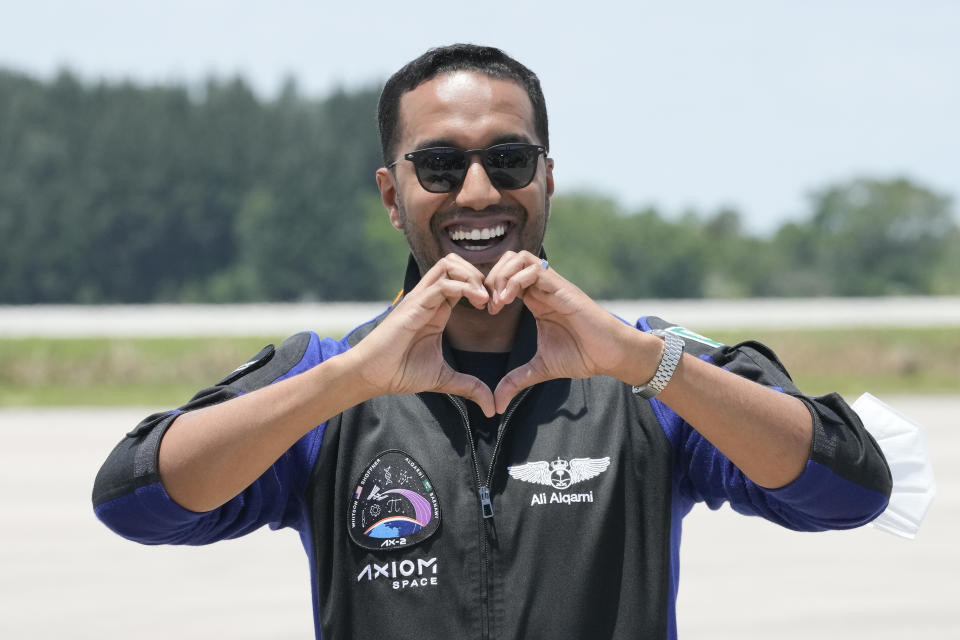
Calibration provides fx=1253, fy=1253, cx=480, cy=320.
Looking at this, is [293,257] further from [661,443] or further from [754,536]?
[661,443]

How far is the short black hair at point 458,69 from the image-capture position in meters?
Result: 2.81

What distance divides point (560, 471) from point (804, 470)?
0.52 meters

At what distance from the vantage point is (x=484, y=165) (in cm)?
270

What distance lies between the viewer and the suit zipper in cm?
261

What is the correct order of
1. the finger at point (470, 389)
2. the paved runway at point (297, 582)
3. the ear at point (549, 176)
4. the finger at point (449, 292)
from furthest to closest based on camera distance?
the paved runway at point (297, 582), the ear at point (549, 176), the finger at point (470, 389), the finger at point (449, 292)

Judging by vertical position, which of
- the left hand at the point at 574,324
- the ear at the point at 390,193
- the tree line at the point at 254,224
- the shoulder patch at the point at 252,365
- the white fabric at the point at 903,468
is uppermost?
the ear at the point at 390,193

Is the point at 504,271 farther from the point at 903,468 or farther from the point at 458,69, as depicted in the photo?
the point at 903,468

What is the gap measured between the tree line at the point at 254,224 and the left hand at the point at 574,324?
8534 cm

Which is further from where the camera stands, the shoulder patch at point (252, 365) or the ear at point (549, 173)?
the ear at point (549, 173)

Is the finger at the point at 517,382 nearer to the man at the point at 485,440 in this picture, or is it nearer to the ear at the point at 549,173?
the man at the point at 485,440

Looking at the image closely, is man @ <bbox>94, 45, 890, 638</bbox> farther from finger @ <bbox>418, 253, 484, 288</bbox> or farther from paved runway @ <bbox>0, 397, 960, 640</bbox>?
paved runway @ <bbox>0, 397, 960, 640</bbox>

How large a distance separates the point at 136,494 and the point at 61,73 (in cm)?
10486

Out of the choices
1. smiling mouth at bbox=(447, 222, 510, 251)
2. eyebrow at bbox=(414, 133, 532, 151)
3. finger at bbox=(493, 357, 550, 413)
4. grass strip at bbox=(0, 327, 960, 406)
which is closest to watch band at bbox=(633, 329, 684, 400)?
finger at bbox=(493, 357, 550, 413)

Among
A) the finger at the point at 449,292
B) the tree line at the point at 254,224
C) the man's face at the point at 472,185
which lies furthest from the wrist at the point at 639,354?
the tree line at the point at 254,224
